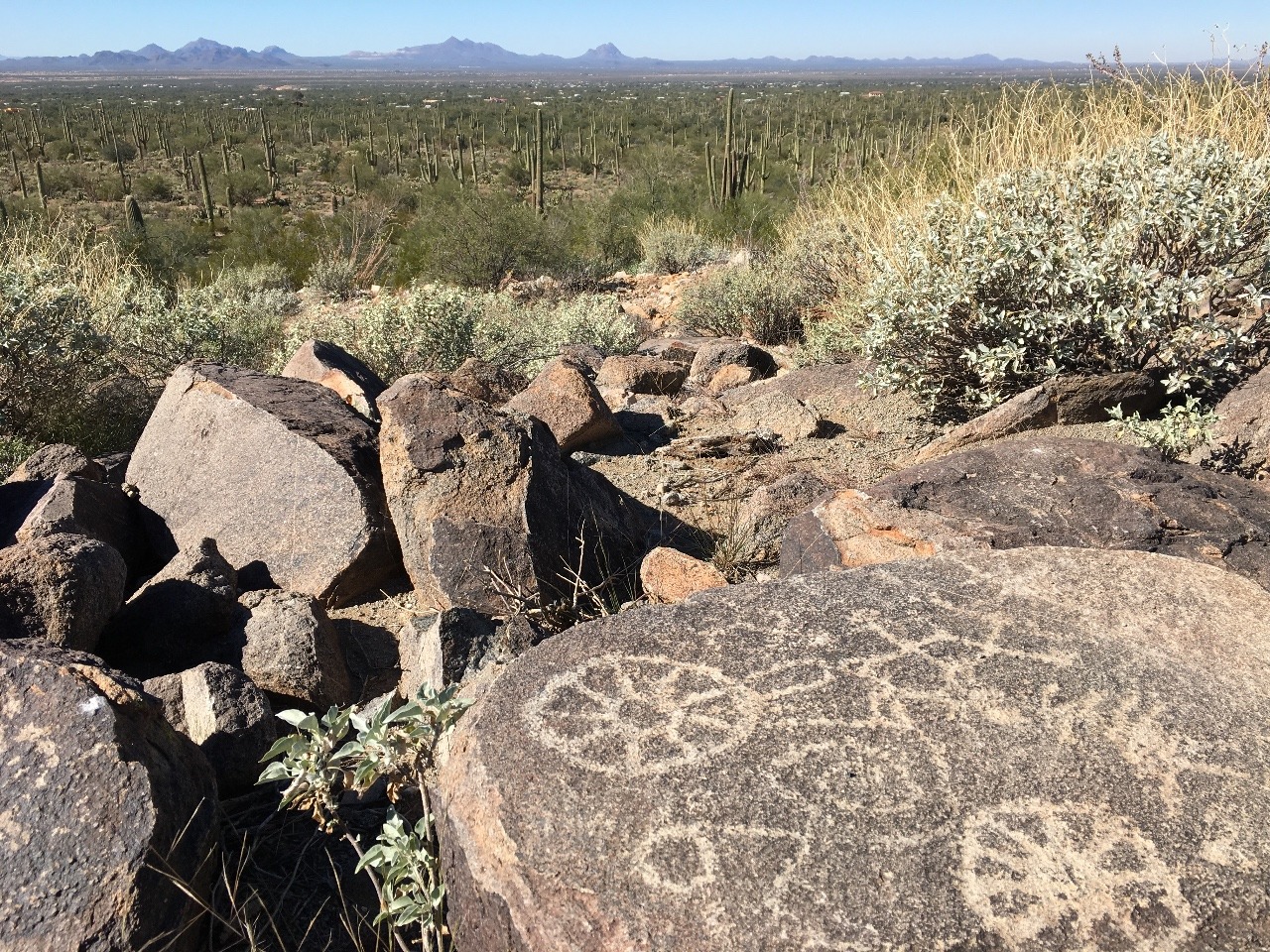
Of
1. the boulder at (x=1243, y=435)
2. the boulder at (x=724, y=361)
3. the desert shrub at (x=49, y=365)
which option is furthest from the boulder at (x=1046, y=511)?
the desert shrub at (x=49, y=365)

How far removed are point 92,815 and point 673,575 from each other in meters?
2.00

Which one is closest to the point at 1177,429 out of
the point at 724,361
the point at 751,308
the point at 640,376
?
the point at 640,376

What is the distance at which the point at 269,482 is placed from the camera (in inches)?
151

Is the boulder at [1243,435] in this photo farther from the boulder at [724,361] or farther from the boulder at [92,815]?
the boulder at [92,815]

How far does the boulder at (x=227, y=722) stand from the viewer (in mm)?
2439

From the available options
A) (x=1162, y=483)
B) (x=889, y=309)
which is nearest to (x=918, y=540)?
Answer: (x=1162, y=483)

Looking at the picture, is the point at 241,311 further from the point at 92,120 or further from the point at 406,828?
the point at 92,120

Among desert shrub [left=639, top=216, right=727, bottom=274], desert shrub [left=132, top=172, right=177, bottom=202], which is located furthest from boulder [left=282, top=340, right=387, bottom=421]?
desert shrub [left=132, top=172, right=177, bottom=202]

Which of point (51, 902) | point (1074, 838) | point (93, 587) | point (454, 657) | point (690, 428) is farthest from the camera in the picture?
point (690, 428)

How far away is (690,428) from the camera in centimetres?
578

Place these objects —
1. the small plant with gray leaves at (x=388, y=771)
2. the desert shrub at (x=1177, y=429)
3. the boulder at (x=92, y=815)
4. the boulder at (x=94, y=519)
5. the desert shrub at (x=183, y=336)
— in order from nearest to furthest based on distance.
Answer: the boulder at (x=92, y=815) → the small plant with gray leaves at (x=388, y=771) → the boulder at (x=94, y=519) → the desert shrub at (x=1177, y=429) → the desert shrub at (x=183, y=336)

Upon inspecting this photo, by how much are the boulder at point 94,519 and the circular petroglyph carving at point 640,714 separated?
7.48 ft

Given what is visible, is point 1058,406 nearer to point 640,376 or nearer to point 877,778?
point 640,376

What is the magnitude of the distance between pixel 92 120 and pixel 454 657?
50.6 metres
